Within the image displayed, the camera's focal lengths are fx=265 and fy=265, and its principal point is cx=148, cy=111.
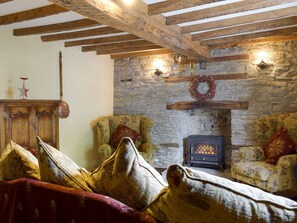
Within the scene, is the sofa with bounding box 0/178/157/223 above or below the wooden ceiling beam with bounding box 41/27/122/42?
below

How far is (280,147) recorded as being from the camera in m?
3.62

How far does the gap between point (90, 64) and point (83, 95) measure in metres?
0.64

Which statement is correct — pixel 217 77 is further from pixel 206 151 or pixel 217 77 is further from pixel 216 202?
pixel 216 202

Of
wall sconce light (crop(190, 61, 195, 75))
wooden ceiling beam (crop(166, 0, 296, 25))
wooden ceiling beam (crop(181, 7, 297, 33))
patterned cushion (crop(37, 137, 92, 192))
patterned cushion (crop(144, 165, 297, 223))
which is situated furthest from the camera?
wall sconce light (crop(190, 61, 195, 75))

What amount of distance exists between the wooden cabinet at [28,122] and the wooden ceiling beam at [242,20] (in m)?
2.32

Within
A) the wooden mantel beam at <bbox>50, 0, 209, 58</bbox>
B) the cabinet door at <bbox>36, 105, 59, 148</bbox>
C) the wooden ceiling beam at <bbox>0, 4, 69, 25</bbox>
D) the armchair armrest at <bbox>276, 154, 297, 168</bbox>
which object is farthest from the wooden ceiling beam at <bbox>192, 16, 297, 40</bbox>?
the cabinet door at <bbox>36, 105, 59, 148</bbox>

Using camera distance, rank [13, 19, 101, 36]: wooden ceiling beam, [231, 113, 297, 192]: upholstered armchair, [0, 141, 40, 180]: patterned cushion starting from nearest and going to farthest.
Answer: [0, 141, 40, 180]: patterned cushion
[13, 19, 101, 36]: wooden ceiling beam
[231, 113, 297, 192]: upholstered armchair

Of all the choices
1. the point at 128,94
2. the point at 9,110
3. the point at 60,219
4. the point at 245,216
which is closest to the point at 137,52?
the point at 128,94

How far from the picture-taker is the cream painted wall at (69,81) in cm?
376

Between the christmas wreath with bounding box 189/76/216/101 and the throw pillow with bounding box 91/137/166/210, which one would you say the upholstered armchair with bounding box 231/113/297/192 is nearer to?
the christmas wreath with bounding box 189/76/216/101

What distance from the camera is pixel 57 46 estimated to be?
4406 mm

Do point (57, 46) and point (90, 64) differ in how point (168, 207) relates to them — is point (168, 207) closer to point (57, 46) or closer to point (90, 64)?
point (57, 46)

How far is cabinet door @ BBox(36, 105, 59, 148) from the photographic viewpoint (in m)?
3.91

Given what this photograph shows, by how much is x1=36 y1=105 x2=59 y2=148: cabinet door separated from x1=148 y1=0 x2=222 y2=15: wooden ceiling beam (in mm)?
2248
